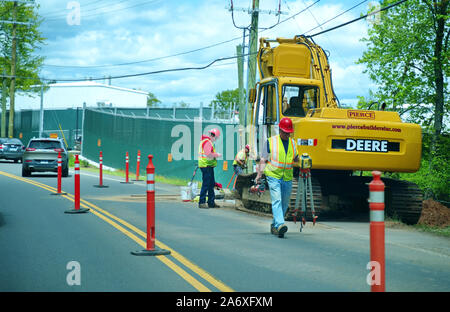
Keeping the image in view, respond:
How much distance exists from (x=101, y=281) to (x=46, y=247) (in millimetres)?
2575

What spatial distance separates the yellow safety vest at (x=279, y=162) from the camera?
1077 cm

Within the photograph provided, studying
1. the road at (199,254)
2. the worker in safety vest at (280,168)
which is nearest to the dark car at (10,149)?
the road at (199,254)

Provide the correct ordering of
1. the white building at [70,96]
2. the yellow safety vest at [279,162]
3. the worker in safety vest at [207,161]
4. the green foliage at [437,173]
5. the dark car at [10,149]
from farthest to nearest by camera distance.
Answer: the white building at [70,96]
the dark car at [10,149]
the green foliage at [437,173]
the worker in safety vest at [207,161]
the yellow safety vest at [279,162]

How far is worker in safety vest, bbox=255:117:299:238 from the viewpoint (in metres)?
10.7

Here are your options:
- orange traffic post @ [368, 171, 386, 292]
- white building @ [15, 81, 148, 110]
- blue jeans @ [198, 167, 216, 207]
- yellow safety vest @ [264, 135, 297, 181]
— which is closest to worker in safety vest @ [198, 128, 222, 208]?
blue jeans @ [198, 167, 216, 207]

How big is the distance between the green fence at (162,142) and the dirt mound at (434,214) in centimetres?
1061

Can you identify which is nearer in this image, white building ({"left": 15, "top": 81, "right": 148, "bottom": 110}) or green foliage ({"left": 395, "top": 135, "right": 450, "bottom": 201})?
green foliage ({"left": 395, "top": 135, "right": 450, "bottom": 201})

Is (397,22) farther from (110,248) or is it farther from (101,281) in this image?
(101,281)

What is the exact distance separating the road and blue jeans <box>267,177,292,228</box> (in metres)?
0.36

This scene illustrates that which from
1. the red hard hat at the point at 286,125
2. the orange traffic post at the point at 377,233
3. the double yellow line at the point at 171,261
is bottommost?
the double yellow line at the point at 171,261

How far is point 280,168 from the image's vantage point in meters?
10.8

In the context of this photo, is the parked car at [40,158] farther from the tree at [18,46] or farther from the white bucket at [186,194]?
the tree at [18,46]

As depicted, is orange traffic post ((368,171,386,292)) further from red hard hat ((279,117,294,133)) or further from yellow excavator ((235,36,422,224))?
yellow excavator ((235,36,422,224))
